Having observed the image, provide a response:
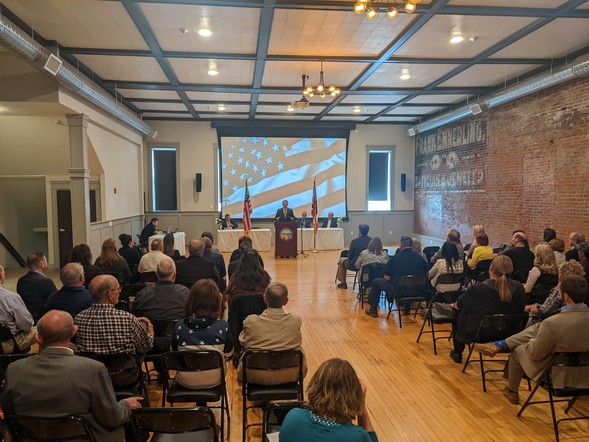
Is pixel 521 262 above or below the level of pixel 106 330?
above

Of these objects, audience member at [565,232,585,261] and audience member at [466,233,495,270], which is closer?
audience member at [565,232,585,261]

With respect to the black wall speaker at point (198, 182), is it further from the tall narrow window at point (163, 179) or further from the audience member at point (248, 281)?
the audience member at point (248, 281)

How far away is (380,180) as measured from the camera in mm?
15109

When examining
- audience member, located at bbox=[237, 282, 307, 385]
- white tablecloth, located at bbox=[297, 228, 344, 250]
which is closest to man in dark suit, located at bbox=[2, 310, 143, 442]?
audience member, located at bbox=[237, 282, 307, 385]

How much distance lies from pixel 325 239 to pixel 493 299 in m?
9.40

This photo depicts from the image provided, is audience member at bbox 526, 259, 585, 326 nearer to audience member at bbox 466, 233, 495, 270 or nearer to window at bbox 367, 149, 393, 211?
audience member at bbox 466, 233, 495, 270

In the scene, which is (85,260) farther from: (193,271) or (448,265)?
(448,265)

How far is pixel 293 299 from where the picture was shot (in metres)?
7.28

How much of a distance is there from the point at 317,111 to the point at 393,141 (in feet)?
11.9

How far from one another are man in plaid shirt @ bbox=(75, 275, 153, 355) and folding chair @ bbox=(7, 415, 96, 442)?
0.81 m

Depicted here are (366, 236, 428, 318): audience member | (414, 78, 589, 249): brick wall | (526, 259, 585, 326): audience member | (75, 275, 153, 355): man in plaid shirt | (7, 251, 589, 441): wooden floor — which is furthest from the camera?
(414, 78, 589, 249): brick wall

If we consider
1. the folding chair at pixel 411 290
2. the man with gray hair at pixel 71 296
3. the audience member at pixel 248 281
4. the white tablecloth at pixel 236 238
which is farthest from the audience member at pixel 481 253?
the white tablecloth at pixel 236 238

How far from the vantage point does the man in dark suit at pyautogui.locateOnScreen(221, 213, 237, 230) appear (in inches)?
514

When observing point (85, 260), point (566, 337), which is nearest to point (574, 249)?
point (566, 337)
